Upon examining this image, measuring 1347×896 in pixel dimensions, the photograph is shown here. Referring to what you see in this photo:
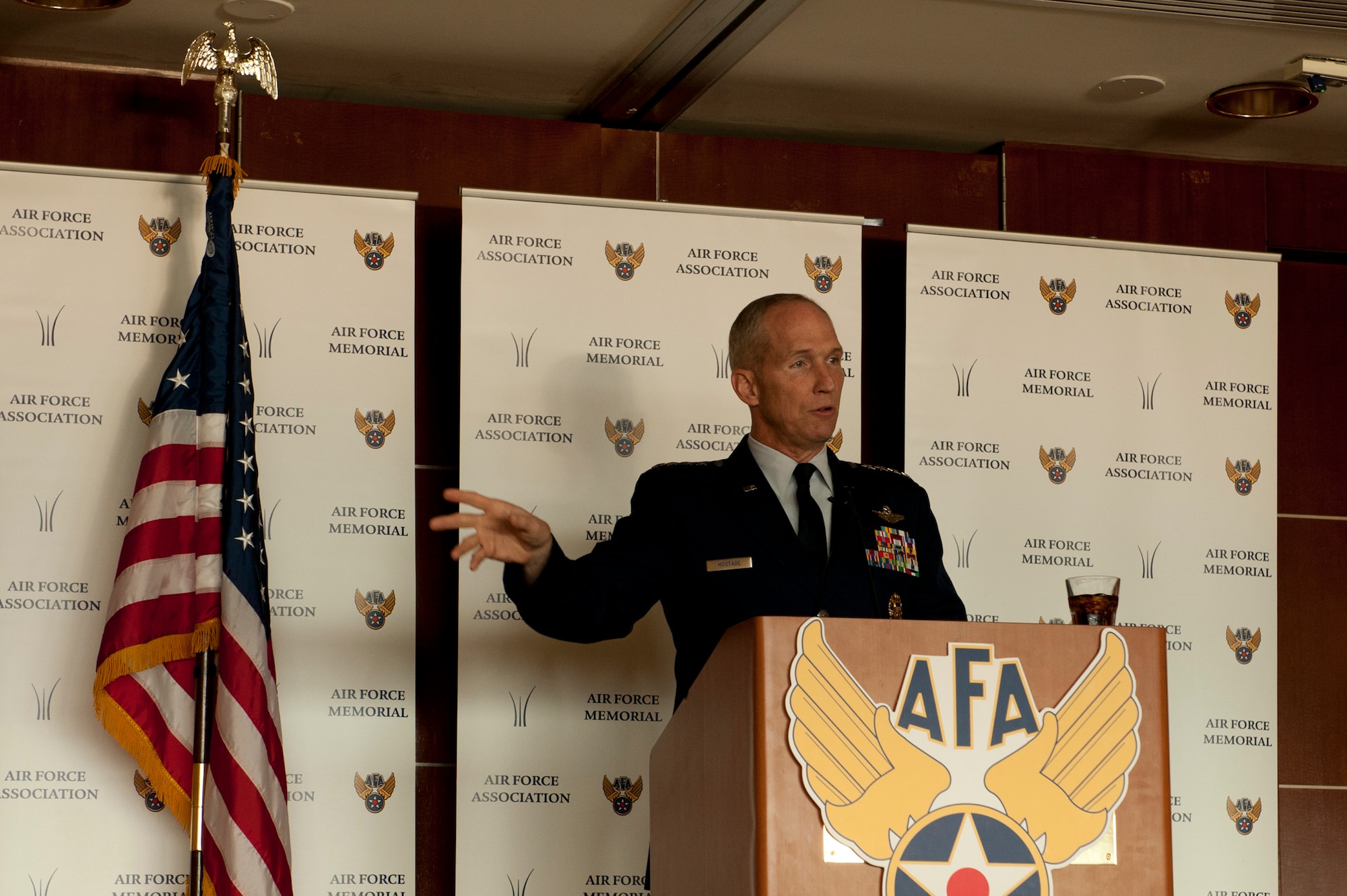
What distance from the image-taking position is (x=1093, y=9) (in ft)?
13.6

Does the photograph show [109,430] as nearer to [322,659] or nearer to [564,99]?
[322,659]

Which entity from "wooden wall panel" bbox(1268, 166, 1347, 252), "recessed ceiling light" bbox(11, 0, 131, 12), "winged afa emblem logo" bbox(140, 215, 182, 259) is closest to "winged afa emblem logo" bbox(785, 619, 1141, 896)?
"winged afa emblem logo" bbox(140, 215, 182, 259)

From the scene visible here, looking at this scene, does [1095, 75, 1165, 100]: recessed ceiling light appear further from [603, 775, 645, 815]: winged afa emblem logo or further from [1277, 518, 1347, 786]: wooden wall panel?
[603, 775, 645, 815]: winged afa emblem logo

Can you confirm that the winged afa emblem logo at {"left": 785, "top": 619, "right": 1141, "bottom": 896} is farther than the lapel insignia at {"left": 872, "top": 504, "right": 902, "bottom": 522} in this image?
No

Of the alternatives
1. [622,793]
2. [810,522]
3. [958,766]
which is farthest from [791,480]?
[622,793]

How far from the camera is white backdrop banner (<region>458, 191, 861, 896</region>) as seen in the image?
408 centimetres

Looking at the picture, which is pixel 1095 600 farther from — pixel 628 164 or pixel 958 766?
pixel 628 164

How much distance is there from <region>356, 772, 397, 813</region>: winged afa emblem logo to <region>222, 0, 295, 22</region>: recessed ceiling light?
212cm

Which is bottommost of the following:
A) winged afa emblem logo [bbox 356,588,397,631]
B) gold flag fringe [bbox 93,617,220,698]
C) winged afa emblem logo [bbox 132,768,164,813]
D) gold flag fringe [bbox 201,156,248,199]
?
winged afa emblem logo [bbox 132,768,164,813]

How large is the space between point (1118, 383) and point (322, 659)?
2.54 metres

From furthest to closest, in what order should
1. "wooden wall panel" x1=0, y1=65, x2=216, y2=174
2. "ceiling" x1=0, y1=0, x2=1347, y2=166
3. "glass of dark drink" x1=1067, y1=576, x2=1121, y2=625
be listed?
"wooden wall panel" x1=0, y1=65, x2=216, y2=174, "ceiling" x1=0, y1=0, x2=1347, y2=166, "glass of dark drink" x1=1067, y1=576, x2=1121, y2=625

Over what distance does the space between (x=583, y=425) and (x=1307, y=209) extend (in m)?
2.73

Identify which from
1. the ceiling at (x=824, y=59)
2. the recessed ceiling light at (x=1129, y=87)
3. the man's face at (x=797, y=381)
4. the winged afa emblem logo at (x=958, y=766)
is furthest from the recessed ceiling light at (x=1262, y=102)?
the winged afa emblem logo at (x=958, y=766)

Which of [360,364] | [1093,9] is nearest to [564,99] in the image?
[360,364]
